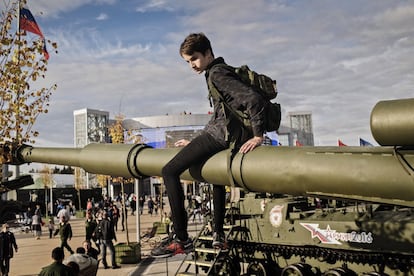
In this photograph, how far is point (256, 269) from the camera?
11.5 metres

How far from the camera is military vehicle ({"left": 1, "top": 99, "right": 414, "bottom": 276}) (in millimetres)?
2426

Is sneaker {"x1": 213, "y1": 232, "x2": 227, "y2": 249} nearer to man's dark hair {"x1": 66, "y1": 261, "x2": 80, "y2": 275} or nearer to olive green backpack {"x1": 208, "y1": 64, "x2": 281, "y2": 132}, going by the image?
olive green backpack {"x1": 208, "y1": 64, "x2": 281, "y2": 132}

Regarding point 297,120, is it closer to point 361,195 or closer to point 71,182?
point 71,182

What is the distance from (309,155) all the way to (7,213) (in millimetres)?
6341

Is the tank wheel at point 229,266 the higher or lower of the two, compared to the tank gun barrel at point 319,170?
lower

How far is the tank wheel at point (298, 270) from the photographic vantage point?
10266mm

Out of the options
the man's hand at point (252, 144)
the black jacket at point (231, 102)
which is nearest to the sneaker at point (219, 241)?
the black jacket at point (231, 102)

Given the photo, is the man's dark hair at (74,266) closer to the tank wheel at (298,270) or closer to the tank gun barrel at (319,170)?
the tank gun barrel at (319,170)

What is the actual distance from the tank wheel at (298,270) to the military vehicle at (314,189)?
2 cm

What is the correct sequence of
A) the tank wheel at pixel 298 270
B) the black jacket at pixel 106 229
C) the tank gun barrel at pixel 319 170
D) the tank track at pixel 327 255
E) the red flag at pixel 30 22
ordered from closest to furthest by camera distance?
the tank gun barrel at pixel 319 170 → the tank track at pixel 327 255 → the tank wheel at pixel 298 270 → the red flag at pixel 30 22 → the black jacket at pixel 106 229

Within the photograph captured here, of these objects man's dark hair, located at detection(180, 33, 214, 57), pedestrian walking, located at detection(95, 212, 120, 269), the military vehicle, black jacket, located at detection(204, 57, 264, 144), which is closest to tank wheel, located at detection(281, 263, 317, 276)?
the military vehicle

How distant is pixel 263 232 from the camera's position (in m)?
11.1

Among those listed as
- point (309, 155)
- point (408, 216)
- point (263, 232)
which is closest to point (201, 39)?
point (309, 155)

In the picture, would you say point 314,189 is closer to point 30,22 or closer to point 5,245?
point 30,22
